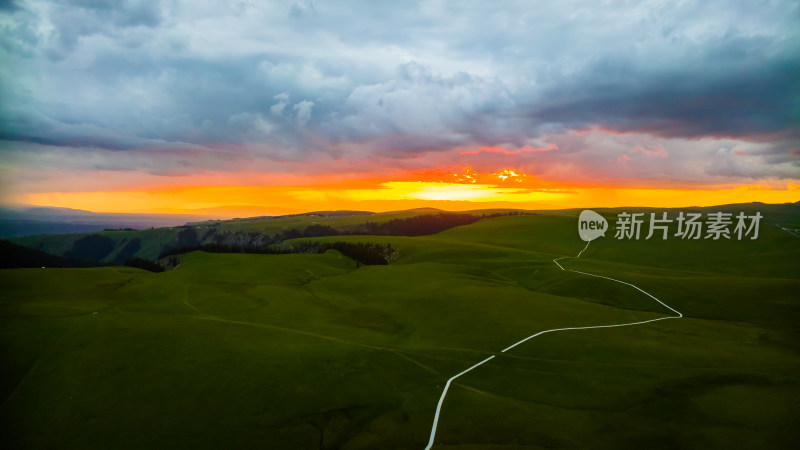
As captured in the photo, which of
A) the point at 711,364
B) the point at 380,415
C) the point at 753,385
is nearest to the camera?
the point at 380,415

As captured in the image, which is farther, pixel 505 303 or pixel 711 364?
pixel 505 303

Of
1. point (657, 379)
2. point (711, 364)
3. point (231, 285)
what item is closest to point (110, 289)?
point (231, 285)

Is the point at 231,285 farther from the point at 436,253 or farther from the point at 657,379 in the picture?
the point at 436,253

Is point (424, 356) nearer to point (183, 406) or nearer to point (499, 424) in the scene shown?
point (499, 424)

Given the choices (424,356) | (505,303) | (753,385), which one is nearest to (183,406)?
(424,356)

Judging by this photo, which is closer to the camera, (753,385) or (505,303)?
(753,385)

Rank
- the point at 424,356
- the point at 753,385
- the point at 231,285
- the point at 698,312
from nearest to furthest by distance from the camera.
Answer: the point at 753,385
the point at 424,356
the point at 698,312
the point at 231,285
